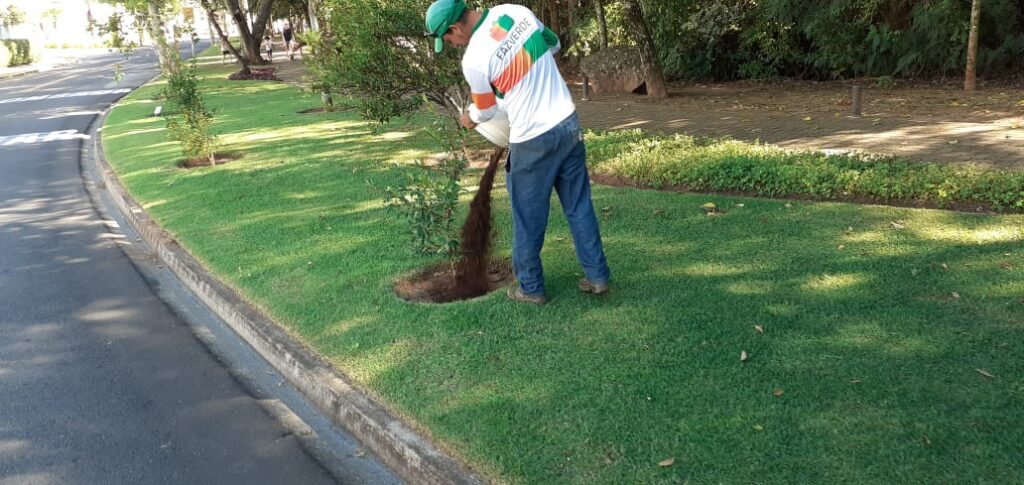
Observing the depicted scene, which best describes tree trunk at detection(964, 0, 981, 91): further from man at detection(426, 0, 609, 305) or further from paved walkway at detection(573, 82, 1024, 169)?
man at detection(426, 0, 609, 305)

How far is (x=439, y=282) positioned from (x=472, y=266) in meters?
0.33

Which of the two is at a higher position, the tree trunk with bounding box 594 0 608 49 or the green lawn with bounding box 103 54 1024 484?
the tree trunk with bounding box 594 0 608 49

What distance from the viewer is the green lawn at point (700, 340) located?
3.33 m

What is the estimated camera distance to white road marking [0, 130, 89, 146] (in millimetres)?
16078

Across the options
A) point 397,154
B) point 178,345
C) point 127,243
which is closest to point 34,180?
point 127,243

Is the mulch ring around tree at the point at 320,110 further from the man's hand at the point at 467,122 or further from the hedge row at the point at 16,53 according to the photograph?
the hedge row at the point at 16,53

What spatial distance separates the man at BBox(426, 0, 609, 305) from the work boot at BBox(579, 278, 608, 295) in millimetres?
134

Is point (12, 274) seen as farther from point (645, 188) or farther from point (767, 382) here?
point (767, 382)

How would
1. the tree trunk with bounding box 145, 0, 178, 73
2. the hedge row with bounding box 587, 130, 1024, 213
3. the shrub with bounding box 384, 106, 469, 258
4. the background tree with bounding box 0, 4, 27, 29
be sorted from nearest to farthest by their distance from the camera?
the shrub with bounding box 384, 106, 469, 258 < the hedge row with bounding box 587, 130, 1024, 213 < the tree trunk with bounding box 145, 0, 178, 73 < the background tree with bounding box 0, 4, 27, 29

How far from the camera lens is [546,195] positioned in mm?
4762

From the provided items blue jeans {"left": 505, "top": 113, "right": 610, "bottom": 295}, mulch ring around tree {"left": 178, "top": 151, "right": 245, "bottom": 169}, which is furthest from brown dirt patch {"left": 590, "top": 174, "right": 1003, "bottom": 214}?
mulch ring around tree {"left": 178, "top": 151, "right": 245, "bottom": 169}

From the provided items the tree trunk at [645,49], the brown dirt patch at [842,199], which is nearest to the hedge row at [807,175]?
the brown dirt patch at [842,199]

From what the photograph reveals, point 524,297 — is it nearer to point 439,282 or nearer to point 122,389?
point 439,282

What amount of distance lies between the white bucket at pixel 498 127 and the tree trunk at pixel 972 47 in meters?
11.6
